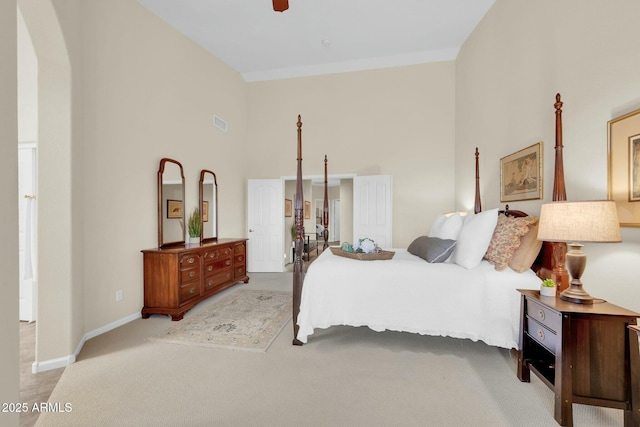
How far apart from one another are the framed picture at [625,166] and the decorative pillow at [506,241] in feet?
1.89

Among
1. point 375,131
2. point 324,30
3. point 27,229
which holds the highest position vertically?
point 324,30

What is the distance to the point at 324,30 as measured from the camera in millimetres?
4406

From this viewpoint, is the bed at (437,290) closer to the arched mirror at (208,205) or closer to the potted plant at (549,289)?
the potted plant at (549,289)

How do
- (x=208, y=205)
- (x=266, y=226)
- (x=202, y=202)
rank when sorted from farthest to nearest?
(x=266, y=226)
(x=208, y=205)
(x=202, y=202)

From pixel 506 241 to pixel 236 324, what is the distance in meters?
2.75

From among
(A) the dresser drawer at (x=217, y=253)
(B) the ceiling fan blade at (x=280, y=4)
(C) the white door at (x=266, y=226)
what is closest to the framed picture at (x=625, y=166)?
(B) the ceiling fan blade at (x=280, y=4)

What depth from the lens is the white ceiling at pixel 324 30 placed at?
384cm

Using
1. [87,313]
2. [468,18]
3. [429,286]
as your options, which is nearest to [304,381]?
[429,286]

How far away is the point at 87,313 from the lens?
2.68 m

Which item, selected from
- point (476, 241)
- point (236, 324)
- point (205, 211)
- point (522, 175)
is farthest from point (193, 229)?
point (522, 175)

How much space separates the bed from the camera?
2186 millimetres

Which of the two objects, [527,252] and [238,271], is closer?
[527,252]

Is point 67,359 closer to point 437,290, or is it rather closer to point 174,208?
point 174,208

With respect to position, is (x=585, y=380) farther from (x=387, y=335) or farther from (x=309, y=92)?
(x=309, y=92)
